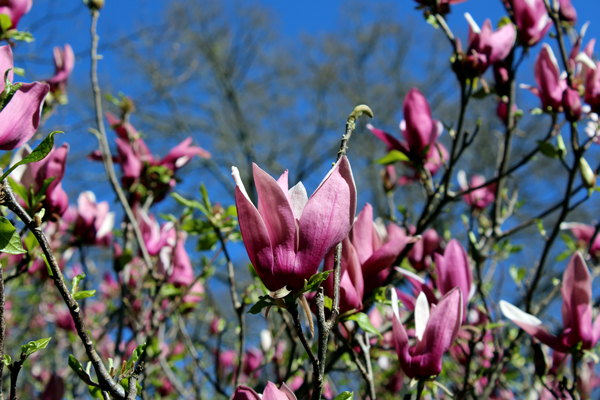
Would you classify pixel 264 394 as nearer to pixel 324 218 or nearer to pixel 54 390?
pixel 324 218

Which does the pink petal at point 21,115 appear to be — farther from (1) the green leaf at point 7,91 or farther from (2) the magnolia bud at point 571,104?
(2) the magnolia bud at point 571,104

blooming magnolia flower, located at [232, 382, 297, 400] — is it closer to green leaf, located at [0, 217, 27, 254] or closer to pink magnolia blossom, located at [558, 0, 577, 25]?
green leaf, located at [0, 217, 27, 254]

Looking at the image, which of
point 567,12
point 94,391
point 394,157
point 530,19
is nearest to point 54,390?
A: point 94,391

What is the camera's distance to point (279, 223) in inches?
21.4

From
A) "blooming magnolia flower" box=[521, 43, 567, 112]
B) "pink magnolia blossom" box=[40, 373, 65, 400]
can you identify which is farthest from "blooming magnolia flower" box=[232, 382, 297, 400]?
"blooming magnolia flower" box=[521, 43, 567, 112]

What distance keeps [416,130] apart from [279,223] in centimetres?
68

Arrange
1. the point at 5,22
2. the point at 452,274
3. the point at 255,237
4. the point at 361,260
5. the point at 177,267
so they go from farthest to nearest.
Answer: the point at 177,267
the point at 5,22
the point at 452,274
the point at 361,260
the point at 255,237

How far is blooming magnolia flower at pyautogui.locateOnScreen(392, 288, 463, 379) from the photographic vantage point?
707mm

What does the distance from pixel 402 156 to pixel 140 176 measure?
82 centimetres

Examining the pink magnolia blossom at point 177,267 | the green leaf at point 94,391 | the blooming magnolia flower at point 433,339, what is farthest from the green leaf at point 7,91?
the pink magnolia blossom at point 177,267

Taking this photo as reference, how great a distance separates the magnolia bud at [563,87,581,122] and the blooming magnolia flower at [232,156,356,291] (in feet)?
3.03

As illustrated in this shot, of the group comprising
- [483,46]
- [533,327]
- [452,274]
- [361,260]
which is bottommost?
[533,327]

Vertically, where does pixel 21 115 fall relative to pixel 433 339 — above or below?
above

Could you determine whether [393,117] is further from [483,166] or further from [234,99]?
[234,99]
